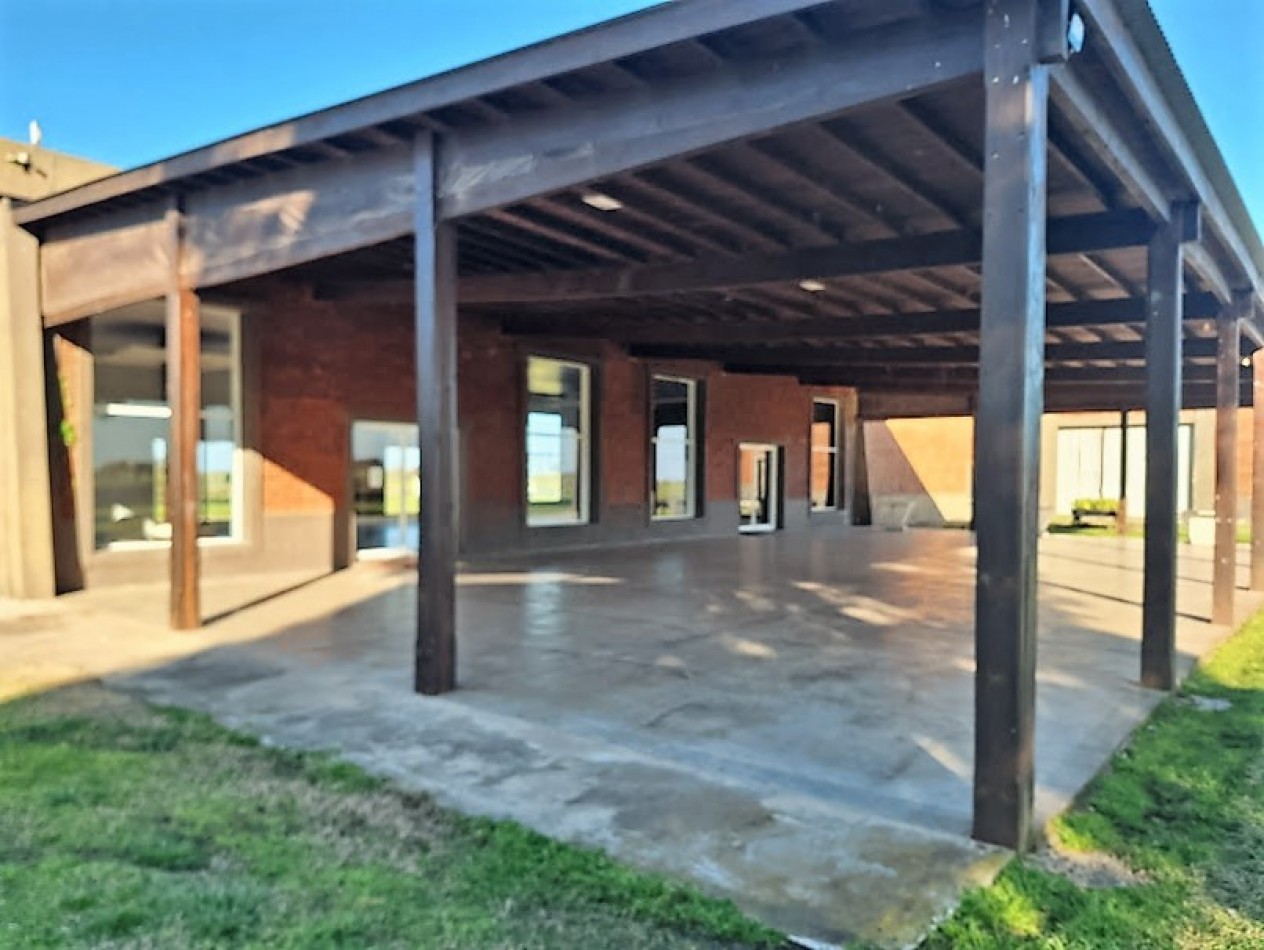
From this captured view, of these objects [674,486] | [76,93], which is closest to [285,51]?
[76,93]

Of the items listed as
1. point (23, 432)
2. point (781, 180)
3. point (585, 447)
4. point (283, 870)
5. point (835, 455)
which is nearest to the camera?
point (283, 870)

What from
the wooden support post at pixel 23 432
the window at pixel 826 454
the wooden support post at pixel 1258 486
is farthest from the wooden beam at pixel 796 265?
the window at pixel 826 454

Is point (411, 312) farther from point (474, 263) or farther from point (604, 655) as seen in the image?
point (604, 655)

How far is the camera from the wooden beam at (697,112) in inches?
155

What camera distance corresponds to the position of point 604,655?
7.00 m

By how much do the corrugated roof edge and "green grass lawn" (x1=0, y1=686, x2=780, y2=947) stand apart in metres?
4.45

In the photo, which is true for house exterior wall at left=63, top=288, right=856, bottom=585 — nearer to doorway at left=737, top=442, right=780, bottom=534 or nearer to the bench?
doorway at left=737, top=442, right=780, bottom=534

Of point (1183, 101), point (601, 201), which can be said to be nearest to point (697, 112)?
point (601, 201)

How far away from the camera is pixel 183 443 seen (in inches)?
307

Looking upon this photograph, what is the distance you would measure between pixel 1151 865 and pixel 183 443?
759 centimetres

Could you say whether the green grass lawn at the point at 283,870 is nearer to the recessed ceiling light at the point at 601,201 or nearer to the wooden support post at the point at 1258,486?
the recessed ceiling light at the point at 601,201

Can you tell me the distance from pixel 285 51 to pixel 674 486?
10.5 metres

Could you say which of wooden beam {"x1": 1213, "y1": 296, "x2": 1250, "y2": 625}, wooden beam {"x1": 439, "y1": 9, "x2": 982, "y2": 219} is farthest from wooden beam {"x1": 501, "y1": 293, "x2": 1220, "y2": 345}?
wooden beam {"x1": 439, "y1": 9, "x2": 982, "y2": 219}

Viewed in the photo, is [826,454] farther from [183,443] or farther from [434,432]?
[434,432]
